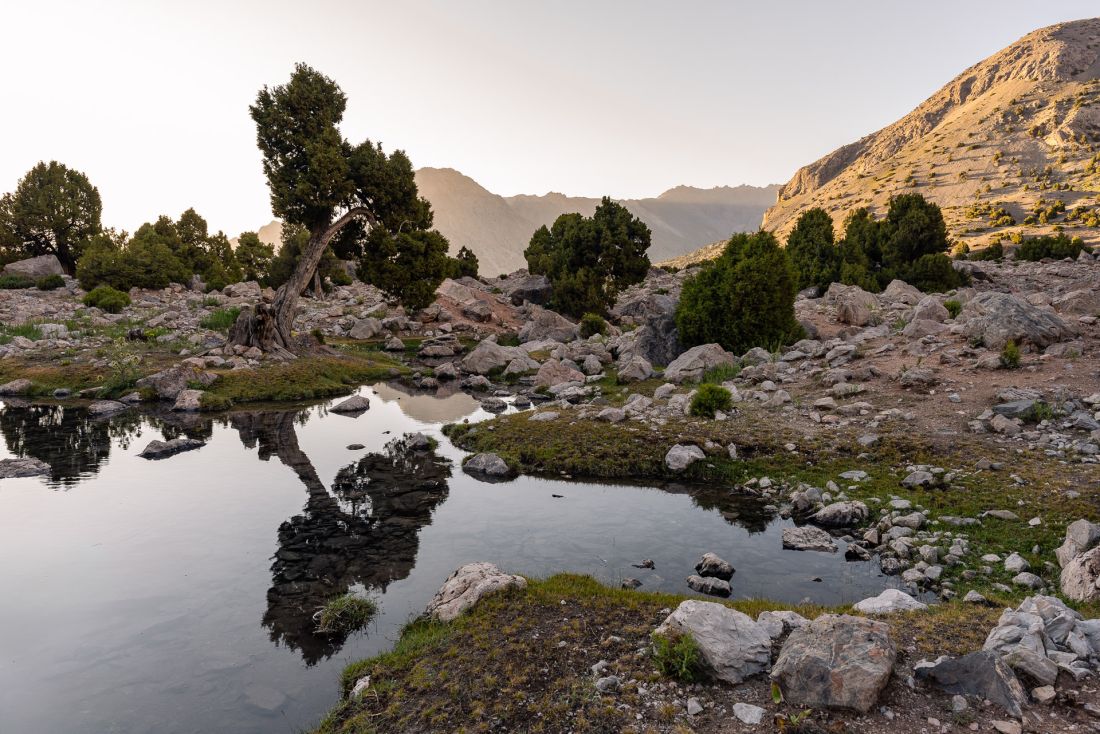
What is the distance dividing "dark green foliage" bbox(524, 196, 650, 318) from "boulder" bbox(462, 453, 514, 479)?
35301 millimetres

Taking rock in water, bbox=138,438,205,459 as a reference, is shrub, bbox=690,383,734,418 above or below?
below

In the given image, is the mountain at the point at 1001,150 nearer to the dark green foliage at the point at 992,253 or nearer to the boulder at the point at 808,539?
the dark green foliage at the point at 992,253

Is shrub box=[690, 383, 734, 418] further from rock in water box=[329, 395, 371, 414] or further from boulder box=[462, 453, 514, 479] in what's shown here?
rock in water box=[329, 395, 371, 414]

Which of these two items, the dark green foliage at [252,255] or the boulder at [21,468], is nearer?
the boulder at [21,468]

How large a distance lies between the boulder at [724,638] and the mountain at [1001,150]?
79537 millimetres

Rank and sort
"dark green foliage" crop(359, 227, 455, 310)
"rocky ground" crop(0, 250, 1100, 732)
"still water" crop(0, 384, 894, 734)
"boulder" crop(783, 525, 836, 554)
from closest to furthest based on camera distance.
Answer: "rocky ground" crop(0, 250, 1100, 732), "still water" crop(0, 384, 894, 734), "boulder" crop(783, 525, 836, 554), "dark green foliage" crop(359, 227, 455, 310)

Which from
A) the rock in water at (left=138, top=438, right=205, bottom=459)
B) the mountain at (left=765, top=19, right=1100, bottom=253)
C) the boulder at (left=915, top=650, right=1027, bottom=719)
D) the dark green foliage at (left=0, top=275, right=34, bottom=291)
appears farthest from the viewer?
the mountain at (left=765, top=19, right=1100, bottom=253)

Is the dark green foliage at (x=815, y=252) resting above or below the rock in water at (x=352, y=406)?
above

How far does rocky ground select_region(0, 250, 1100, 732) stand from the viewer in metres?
5.65

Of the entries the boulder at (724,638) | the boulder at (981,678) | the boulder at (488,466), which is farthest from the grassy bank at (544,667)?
the boulder at (488,466)

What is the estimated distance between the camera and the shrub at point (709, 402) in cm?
1922

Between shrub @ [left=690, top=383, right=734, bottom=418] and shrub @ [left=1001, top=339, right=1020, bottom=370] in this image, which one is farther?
shrub @ [left=690, top=383, right=734, bottom=418]

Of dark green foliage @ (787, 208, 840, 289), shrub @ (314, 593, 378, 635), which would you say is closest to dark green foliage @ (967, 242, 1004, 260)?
dark green foliage @ (787, 208, 840, 289)

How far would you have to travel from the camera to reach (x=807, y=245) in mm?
49000
